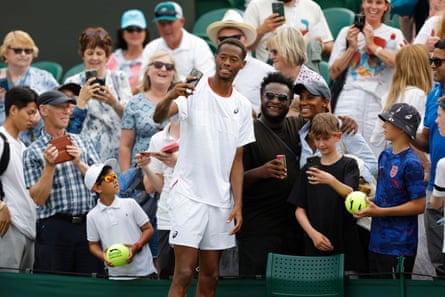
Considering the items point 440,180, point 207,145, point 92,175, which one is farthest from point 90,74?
point 440,180

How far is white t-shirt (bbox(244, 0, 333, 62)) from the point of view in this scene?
9.70 meters

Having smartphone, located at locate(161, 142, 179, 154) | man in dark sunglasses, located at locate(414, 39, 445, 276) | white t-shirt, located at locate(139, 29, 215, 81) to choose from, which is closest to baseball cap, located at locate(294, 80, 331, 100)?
man in dark sunglasses, located at locate(414, 39, 445, 276)

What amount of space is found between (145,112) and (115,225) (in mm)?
1404

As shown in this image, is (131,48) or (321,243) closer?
(321,243)

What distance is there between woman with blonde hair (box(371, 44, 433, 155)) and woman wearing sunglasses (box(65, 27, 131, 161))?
2373mm

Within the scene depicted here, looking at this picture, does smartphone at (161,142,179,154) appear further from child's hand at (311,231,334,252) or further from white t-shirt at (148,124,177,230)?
child's hand at (311,231,334,252)

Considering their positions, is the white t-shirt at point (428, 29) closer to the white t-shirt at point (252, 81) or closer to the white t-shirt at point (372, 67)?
the white t-shirt at point (372, 67)

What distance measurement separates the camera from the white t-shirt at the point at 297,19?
9703 millimetres

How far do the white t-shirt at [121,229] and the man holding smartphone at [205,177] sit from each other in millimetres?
850

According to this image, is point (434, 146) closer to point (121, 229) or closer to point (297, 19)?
point (121, 229)

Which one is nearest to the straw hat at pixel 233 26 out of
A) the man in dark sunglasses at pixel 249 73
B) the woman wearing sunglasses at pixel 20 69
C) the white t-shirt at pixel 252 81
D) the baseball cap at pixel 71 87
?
the man in dark sunglasses at pixel 249 73

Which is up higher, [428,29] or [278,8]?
[278,8]

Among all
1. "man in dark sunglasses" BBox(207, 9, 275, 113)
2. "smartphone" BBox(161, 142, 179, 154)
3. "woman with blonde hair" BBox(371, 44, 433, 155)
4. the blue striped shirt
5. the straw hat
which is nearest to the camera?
"smartphone" BBox(161, 142, 179, 154)

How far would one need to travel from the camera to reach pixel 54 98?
27.0 ft
